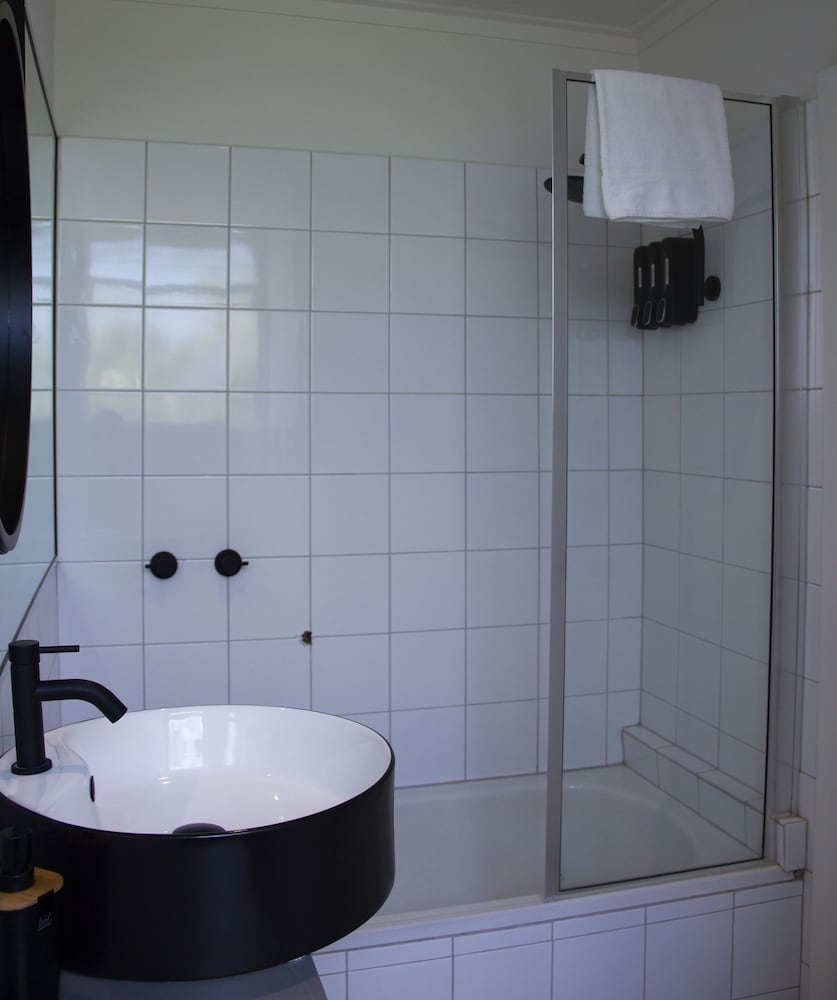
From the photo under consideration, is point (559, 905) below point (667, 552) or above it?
below

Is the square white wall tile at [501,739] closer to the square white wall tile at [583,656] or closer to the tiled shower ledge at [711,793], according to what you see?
the tiled shower ledge at [711,793]

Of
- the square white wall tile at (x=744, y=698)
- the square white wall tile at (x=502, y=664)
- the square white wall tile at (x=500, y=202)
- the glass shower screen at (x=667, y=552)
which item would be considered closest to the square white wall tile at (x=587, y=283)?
the glass shower screen at (x=667, y=552)

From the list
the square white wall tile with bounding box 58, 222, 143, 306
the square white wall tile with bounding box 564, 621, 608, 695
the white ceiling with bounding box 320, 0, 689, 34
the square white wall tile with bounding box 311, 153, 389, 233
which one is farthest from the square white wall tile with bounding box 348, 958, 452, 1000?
the white ceiling with bounding box 320, 0, 689, 34

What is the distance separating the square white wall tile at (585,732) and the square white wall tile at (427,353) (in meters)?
1.01

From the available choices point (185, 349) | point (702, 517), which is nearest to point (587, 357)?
point (702, 517)

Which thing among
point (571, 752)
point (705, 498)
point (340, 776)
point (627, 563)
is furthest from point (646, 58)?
point (340, 776)

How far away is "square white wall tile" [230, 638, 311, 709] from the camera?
2.39 m

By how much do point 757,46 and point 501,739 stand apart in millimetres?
Answer: 1990

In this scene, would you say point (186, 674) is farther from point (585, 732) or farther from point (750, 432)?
point (750, 432)

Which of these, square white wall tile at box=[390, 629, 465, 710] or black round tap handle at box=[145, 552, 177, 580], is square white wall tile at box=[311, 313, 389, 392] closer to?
black round tap handle at box=[145, 552, 177, 580]

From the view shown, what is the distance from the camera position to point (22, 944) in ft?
2.43

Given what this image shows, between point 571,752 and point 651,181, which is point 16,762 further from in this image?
point 651,181

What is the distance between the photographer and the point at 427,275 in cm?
247

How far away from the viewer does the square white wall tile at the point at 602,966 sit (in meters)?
1.85
